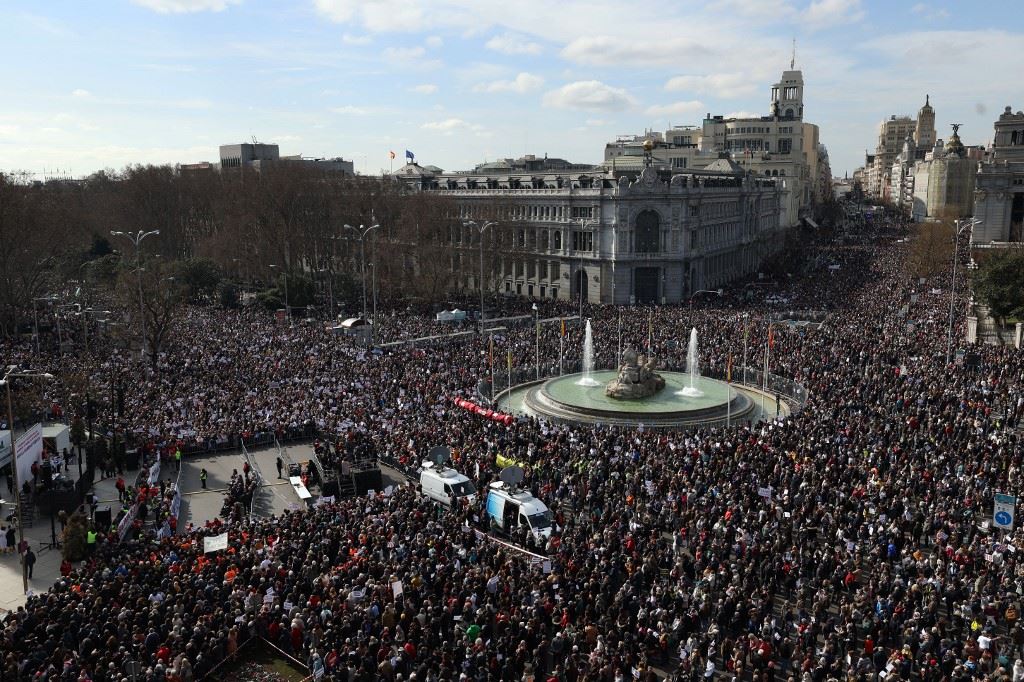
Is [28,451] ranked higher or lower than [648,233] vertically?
lower

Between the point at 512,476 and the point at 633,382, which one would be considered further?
the point at 633,382

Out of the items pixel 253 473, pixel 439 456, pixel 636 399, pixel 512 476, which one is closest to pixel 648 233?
pixel 636 399

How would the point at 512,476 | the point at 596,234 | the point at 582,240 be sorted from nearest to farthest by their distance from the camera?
the point at 512,476
the point at 596,234
the point at 582,240

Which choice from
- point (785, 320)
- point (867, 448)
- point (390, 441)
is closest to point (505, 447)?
point (390, 441)

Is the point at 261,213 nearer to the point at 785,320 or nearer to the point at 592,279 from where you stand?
the point at 592,279

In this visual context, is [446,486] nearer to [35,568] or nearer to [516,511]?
[516,511]

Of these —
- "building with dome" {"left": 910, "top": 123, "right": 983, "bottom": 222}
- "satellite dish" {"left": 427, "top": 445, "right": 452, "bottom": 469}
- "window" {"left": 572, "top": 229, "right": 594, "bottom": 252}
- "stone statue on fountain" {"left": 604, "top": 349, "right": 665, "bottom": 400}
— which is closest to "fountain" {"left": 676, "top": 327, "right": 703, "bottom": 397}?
"stone statue on fountain" {"left": 604, "top": 349, "right": 665, "bottom": 400}
